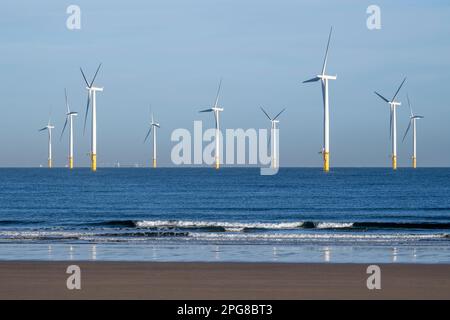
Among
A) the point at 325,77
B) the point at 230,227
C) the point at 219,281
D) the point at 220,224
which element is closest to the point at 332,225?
the point at 230,227

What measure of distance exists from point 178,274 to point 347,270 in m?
5.05

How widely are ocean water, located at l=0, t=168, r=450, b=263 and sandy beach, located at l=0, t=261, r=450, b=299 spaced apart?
117 inches

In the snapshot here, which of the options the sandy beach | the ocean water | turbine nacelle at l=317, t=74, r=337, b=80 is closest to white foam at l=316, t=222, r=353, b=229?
the ocean water

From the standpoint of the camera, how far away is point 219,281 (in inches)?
957

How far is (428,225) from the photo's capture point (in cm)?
5512

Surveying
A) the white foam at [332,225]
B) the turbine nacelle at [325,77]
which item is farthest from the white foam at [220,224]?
the turbine nacelle at [325,77]

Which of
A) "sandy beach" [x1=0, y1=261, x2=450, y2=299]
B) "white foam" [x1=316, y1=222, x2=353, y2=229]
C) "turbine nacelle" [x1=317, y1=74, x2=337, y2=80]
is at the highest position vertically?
"turbine nacelle" [x1=317, y1=74, x2=337, y2=80]

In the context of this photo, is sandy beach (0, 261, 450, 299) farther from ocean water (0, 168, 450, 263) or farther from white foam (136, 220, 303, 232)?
white foam (136, 220, 303, 232)

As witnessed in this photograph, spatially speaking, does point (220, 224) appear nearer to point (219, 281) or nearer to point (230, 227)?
point (230, 227)

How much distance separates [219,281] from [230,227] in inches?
1132

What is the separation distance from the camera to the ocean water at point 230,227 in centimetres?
3344

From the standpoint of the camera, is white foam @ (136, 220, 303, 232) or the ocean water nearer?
the ocean water

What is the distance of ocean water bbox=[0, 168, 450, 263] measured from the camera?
33438mm
